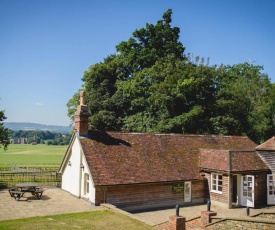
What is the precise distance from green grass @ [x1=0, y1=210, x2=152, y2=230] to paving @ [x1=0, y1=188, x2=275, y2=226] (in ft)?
2.98

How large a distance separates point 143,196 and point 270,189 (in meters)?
10.1

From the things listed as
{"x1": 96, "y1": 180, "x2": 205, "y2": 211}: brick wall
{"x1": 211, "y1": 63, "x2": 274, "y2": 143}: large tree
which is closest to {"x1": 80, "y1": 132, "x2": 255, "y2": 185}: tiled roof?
{"x1": 96, "y1": 180, "x2": 205, "y2": 211}: brick wall

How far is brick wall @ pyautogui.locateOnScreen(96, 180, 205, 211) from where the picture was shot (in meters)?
20.5

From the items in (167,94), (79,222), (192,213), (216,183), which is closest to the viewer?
(79,222)

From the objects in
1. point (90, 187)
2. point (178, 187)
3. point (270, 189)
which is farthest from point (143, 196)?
point (270, 189)

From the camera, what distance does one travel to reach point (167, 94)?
37156mm

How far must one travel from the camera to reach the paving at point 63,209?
711 inches

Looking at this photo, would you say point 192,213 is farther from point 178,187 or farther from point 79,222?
point 79,222

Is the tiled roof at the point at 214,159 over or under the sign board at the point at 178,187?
over

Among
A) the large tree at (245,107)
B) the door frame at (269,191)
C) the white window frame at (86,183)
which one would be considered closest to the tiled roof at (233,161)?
the door frame at (269,191)

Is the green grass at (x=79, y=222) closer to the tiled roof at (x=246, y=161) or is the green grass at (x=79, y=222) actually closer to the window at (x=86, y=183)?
the window at (x=86, y=183)

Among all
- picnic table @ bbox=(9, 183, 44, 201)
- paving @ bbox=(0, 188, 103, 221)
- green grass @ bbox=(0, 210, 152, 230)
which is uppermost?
picnic table @ bbox=(9, 183, 44, 201)

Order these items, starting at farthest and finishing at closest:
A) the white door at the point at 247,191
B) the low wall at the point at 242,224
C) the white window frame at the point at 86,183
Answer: the white door at the point at 247,191 → the white window frame at the point at 86,183 → the low wall at the point at 242,224

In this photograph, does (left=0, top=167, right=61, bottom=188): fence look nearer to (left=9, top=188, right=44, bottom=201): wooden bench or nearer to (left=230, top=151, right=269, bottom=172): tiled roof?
(left=9, top=188, right=44, bottom=201): wooden bench
